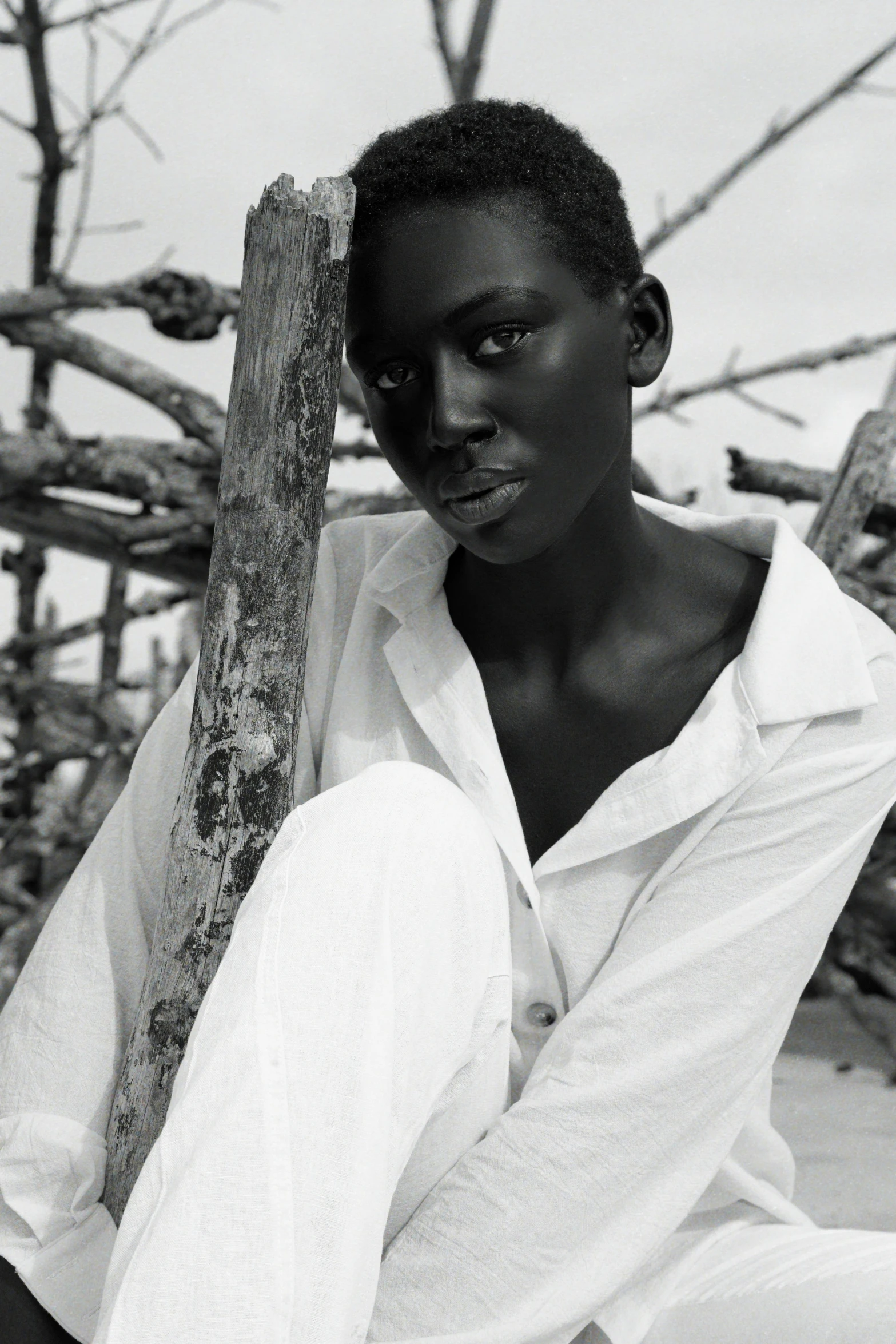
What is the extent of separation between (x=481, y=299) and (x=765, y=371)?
6.33ft

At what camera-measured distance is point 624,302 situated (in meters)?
1.42

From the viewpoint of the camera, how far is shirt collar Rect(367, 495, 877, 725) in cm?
135

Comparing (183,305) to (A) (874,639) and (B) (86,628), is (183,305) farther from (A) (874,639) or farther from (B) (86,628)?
(A) (874,639)

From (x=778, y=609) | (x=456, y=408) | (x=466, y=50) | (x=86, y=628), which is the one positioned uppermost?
(x=466, y=50)

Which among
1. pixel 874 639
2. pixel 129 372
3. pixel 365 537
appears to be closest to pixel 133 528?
pixel 129 372

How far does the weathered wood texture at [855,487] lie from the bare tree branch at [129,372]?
109 cm

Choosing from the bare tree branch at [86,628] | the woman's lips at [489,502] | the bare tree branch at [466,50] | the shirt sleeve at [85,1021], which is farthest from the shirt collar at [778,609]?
the bare tree branch at [86,628]

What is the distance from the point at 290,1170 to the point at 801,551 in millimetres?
810

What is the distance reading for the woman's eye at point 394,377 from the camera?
1340 mm

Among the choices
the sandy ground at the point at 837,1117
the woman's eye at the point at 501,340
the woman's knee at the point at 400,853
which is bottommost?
the sandy ground at the point at 837,1117

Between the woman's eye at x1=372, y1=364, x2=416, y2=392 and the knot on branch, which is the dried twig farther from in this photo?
the woman's eye at x1=372, y1=364, x2=416, y2=392

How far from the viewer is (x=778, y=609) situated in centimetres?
142

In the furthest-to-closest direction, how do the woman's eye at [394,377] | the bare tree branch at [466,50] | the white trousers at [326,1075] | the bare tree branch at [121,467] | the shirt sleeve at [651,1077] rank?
the bare tree branch at [466,50] → the bare tree branch at [121,467] → the woman's eye at [394,377] → the shirt sleeve at [651,1077] → the white trousers at [326,1075]

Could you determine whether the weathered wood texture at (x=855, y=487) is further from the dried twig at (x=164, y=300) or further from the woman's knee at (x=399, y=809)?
the woman's knee at (x=399, y=809)
